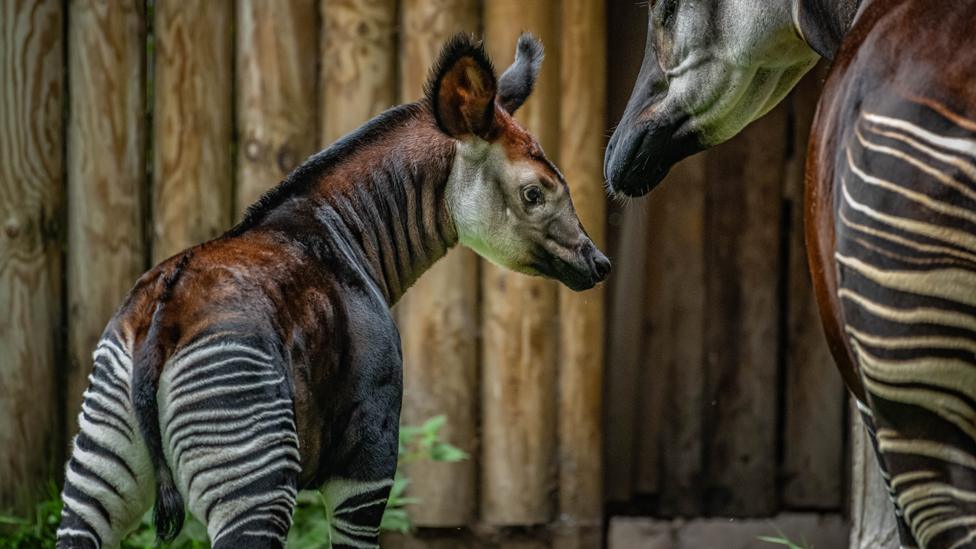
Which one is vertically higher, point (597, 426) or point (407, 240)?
point (407, 240)

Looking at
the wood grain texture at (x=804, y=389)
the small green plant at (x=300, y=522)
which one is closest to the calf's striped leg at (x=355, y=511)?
the small green plant at (x=300, y=522)

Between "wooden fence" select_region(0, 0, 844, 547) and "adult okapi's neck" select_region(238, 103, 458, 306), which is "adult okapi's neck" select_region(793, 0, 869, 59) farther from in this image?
"wooden fence" select_region(0, 0, 844, 547)

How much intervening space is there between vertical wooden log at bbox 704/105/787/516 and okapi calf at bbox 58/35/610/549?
2341mm

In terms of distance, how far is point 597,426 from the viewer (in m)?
6.26

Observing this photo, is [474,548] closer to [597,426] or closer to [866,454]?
[597,426]

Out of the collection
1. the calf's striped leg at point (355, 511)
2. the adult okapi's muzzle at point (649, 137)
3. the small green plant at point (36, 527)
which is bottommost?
the small green plant at point (36, 527)

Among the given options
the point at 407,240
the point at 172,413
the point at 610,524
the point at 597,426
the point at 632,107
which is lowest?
the point at 610,524

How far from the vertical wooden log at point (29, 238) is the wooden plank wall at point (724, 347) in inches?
105

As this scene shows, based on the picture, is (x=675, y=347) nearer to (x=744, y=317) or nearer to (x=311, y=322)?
(x=744, y=317)

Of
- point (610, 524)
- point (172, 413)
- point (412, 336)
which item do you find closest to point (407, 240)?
point (172, 413)

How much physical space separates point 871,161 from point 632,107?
165cm

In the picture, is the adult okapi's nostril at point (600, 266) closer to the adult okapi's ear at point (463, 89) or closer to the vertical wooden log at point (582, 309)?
the adult okapi's ear at point (463, 89)

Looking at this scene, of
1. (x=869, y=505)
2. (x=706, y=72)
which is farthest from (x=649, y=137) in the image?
(x=869, y=505)

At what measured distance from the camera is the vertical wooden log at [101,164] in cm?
594
